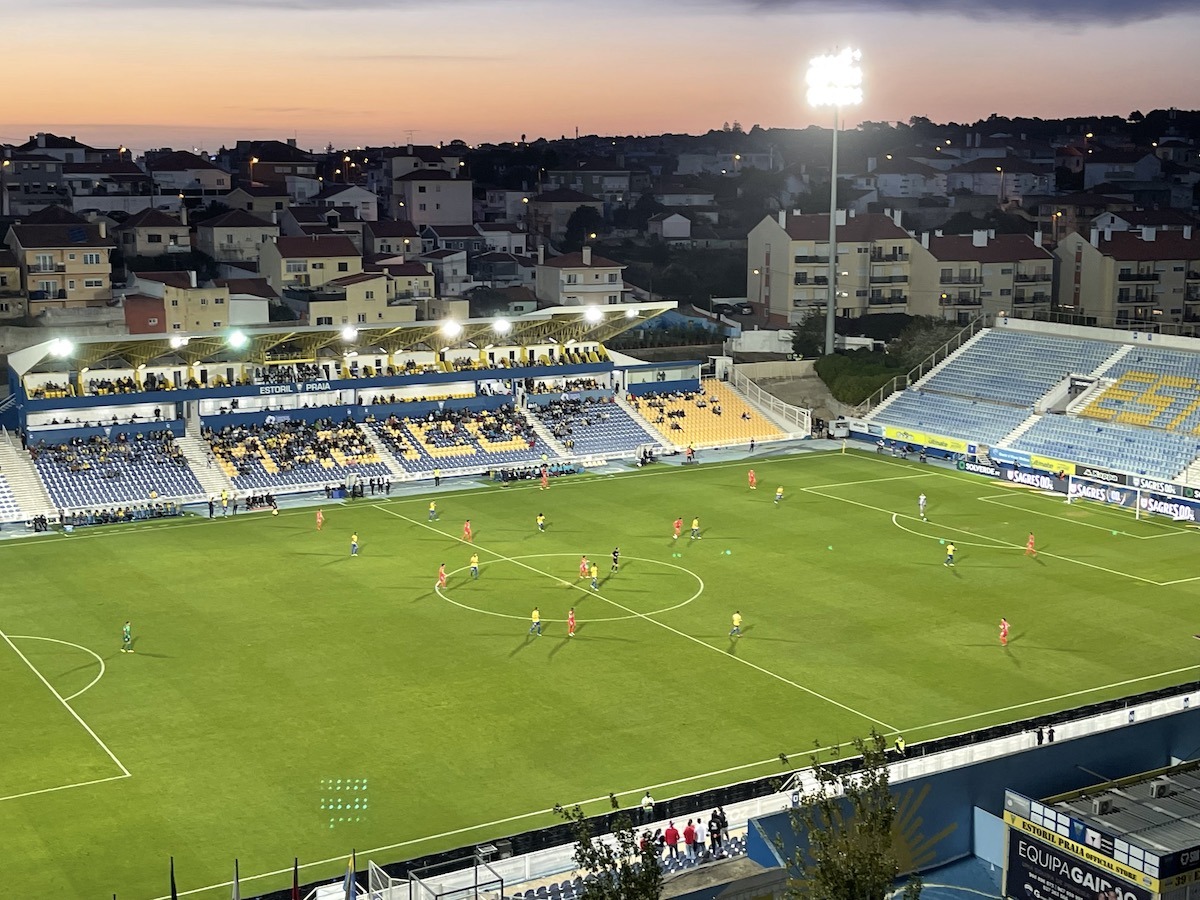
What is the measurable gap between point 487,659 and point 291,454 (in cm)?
2851

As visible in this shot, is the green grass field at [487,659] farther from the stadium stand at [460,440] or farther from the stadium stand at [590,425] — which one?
the stadium stand at [590,425]

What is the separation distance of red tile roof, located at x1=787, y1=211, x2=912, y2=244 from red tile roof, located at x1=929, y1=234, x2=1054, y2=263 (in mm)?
2835

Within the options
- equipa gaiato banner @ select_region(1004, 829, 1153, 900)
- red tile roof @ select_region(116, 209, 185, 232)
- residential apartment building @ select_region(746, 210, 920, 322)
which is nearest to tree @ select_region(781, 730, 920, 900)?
equipa gaiato banner @ select_region(1004, 829, 1153, 900)

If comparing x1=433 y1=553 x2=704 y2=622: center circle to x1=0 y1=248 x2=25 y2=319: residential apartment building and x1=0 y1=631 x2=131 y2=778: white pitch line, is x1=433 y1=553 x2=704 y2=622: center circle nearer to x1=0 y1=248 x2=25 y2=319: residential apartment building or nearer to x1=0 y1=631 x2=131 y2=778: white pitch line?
x1=0 y1=631 x2=131 y2=778: white pitch line

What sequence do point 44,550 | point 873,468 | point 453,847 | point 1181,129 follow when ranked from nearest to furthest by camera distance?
point 453,847
point 44,550
point 873,468
point 1181,129

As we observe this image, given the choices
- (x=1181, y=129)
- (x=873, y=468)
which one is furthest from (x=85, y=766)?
(x=1181, y=129)

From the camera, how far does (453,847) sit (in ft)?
96.4

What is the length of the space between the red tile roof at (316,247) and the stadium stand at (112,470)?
35.8 metres

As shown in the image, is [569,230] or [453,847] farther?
[569,230]

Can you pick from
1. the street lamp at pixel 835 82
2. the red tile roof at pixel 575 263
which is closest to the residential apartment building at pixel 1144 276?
the street lamp at pixel 835 82

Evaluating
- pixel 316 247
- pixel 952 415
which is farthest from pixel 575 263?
pixel 952 415

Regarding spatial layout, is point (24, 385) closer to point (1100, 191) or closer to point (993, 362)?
point (993, 362)

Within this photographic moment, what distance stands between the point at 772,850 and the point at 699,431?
51.7 metres

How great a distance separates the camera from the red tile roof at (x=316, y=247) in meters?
99.6
